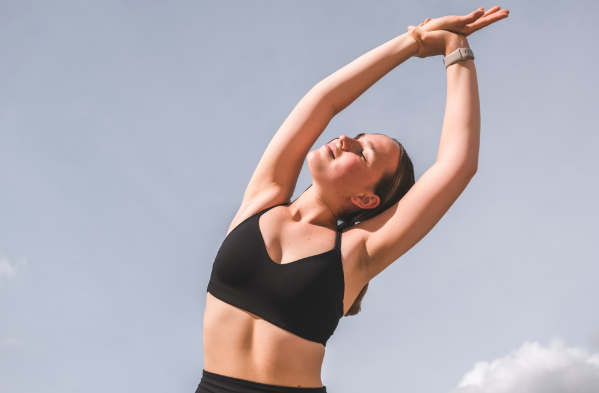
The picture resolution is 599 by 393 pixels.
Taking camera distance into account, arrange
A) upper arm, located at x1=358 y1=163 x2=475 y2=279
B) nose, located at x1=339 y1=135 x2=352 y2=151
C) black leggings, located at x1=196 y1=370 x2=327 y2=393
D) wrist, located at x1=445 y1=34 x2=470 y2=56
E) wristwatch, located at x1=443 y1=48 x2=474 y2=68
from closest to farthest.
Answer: black leggings, located at x1=196 y1=370 x2=327 y2=393 → upper arm, located at x1=358 y1=163 x2=475 y2=279 → nose, located at x1=339 y1=135 x2=352 y2=151 → wristwatch, located at x1=443 y1=48 x2=474 y2=68 → wrist, located at x1=445 y1=34 x2=470 y2=56

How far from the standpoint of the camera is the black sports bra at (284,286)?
323 centimetres

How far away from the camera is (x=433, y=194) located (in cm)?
343

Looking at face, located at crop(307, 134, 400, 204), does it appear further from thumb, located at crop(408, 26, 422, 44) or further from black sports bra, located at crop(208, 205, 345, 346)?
thumb, located at crop(408, 26, 422, 44)

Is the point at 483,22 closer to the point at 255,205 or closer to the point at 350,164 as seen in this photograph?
the point at 350,164

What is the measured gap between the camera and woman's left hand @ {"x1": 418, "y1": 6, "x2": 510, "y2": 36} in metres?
4.16

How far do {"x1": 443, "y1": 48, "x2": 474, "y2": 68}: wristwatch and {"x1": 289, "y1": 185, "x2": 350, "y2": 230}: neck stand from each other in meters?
1.35

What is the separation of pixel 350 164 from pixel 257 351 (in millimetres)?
1353

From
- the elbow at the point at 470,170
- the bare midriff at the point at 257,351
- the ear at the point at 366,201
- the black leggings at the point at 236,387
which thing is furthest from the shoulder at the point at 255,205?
the elbow at the point at 470,170

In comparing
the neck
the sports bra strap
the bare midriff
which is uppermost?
the neck

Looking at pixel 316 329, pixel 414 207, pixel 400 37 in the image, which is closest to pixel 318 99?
pixel 400 37

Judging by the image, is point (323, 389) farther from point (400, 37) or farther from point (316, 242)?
point (400, 37)

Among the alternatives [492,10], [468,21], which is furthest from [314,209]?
[492,10]

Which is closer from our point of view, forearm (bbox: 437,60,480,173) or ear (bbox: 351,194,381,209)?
forearm (bbox: 437,60,480,173)

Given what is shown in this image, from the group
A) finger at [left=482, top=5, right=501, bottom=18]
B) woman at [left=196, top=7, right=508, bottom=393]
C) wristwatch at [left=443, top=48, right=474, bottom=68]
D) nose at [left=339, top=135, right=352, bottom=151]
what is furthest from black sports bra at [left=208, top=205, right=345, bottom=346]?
finger at [left=482, top=5, right=501, bottom=18]
